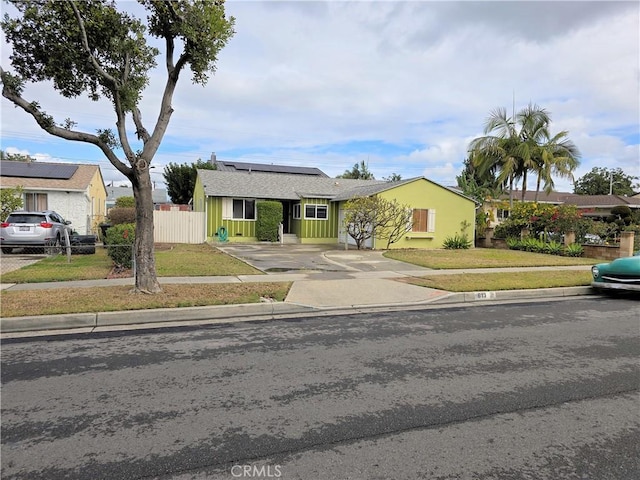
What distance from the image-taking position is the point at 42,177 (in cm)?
2498

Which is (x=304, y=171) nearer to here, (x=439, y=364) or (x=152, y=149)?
(x=152, y=149)

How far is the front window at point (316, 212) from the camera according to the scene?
25.4 metres

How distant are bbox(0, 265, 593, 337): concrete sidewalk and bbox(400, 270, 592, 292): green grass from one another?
329 mm

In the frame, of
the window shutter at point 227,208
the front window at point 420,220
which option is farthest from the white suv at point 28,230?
the front window at point 420,220

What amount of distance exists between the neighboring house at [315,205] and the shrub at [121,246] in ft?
36.6

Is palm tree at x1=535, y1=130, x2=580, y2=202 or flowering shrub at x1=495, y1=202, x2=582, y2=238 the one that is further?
palm tree at x1=535, y1=130, x2=580, y2=202

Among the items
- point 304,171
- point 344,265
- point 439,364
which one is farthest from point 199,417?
point 304,171

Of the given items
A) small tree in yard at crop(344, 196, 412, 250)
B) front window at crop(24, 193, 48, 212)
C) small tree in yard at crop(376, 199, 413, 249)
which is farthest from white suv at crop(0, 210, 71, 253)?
small tree in yard at crop(376, 199, 413, 249)

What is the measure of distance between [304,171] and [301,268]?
37102mm

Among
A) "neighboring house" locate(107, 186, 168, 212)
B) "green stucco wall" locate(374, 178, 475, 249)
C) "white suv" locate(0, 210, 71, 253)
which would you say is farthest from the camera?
"neighboring house" locate(107, 186, 168, 212)

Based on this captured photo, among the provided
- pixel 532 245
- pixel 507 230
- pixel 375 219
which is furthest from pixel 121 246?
pixel 507 230

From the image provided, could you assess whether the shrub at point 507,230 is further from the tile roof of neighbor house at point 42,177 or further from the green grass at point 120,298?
the tile roof of neighbor house at point 42,177

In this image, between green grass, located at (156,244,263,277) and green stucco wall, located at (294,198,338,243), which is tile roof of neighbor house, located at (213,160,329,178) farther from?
green grass, located at (156,244,263,277)

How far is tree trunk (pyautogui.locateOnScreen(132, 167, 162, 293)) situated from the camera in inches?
339
